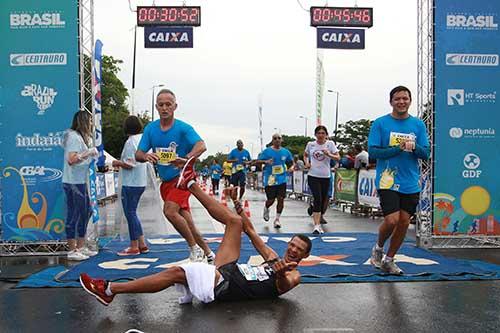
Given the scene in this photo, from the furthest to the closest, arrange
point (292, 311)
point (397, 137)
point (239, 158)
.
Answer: point (239, 158) → point (397, 137) → point (292, 311)

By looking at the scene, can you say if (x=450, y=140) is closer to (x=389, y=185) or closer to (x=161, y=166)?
(x=389, y=185)

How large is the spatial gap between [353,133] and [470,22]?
264 ft

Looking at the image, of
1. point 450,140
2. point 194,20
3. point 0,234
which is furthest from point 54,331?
point 194,20

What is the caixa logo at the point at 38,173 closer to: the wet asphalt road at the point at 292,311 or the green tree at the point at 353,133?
the wet asphalt road at the point at 292,311

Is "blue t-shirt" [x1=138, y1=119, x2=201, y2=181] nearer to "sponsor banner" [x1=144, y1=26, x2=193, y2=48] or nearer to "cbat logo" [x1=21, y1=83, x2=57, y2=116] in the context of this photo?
"cbat logo" [x1=21, y1=83, x2=57, y2=116]

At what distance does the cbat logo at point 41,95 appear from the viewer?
7684 mm

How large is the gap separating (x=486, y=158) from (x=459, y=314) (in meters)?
4.32

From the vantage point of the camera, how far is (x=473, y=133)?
8.12 m

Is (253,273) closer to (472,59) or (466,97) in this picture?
(466,97)

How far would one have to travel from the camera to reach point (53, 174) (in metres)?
7.71

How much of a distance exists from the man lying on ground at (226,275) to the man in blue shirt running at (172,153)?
1380 millimetres

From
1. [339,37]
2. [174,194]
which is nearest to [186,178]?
[174,194]

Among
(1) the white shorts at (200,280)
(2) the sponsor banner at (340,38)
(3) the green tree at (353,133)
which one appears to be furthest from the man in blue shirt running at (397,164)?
(3) the green tree at (353,133)

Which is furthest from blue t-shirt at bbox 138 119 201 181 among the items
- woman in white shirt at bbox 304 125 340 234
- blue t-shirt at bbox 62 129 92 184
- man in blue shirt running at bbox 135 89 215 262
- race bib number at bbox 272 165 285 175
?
race bib number at bbox 272 165 285 175
